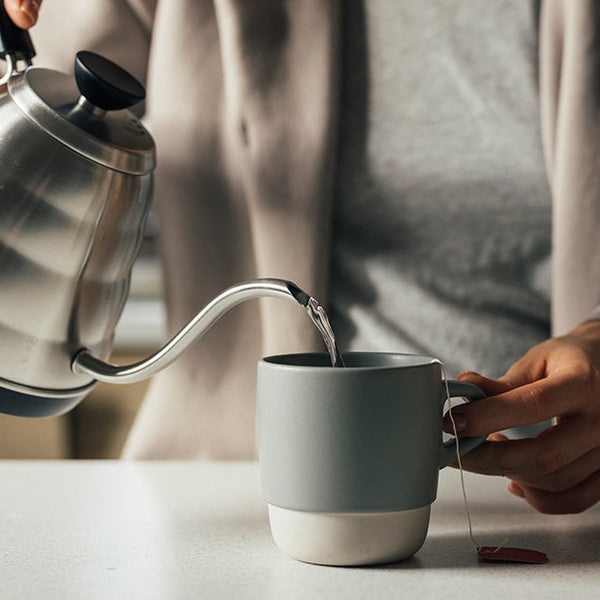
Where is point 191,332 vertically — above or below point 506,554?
above

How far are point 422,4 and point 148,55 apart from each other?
0.32m

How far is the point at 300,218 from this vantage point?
0.81 metres

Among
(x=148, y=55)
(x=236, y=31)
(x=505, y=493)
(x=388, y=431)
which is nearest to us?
(x=388, y=431)

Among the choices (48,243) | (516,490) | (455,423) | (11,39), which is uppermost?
(11,39)

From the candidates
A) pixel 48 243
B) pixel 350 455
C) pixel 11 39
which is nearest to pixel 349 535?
pixel 350 455

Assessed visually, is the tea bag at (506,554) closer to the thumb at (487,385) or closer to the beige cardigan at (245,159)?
the thumb at (487,385)

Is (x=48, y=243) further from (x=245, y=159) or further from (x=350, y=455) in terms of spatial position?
(x=245, y=159)

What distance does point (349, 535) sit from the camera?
430mm

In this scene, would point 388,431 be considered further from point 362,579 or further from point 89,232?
point 89,232

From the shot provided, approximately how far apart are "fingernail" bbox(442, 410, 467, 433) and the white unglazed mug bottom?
0.16ft

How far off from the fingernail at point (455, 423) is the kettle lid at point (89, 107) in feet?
0.85

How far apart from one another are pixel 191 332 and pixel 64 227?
0.11 metres

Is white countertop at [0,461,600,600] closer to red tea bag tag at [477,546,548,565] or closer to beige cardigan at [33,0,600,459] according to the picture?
red tea bag tag at [477,546,548,565]

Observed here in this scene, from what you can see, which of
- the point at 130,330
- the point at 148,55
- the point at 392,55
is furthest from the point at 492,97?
the point at 130,330
